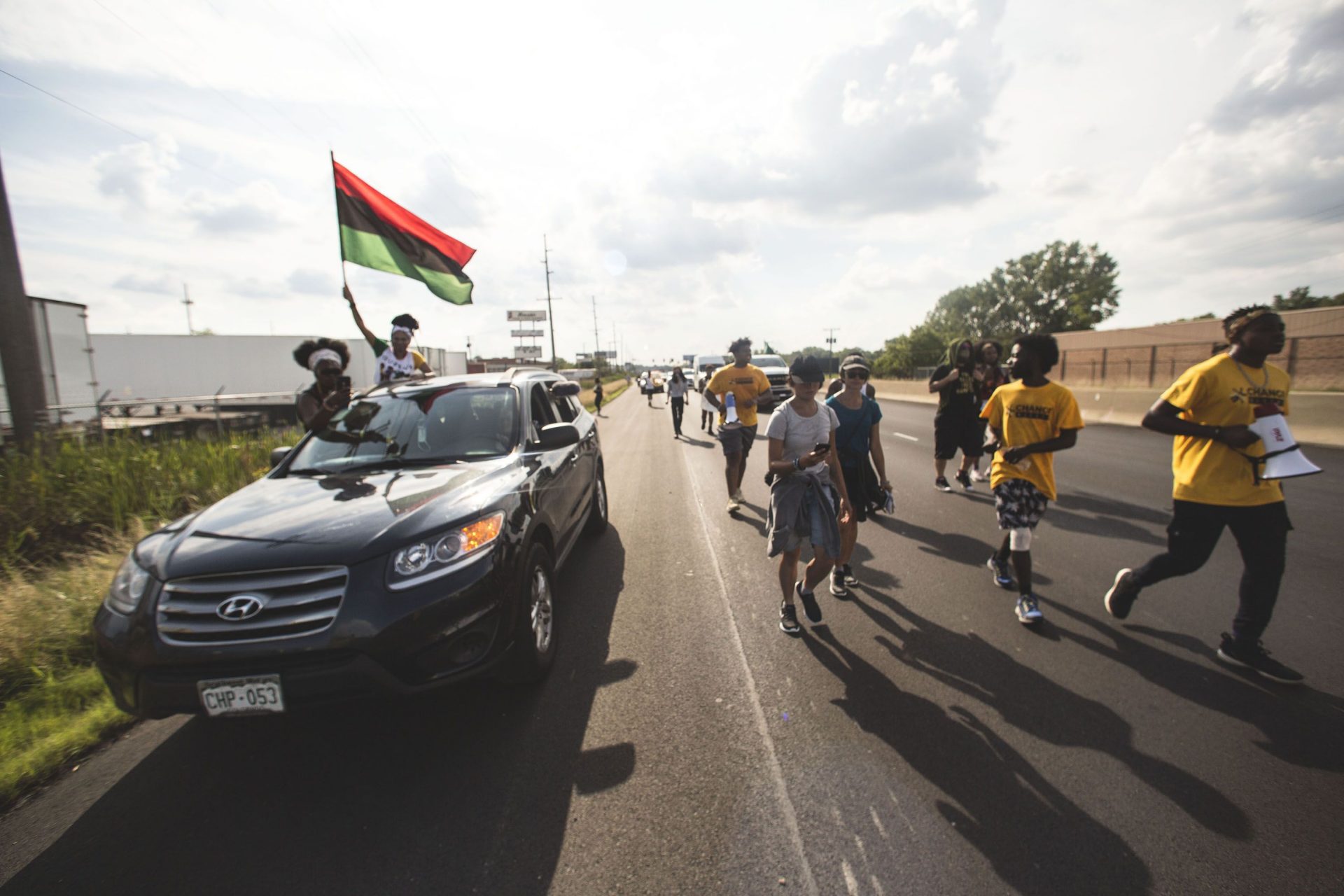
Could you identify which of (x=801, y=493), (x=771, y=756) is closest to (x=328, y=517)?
(x=771, y=756)

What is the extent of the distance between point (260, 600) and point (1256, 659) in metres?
4.93

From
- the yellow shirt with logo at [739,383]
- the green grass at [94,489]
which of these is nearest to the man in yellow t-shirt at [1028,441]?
the yellow shirt with logo at [739,383]

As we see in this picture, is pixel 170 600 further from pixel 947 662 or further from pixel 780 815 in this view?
pixel 947 662

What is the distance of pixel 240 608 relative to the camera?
2375mm

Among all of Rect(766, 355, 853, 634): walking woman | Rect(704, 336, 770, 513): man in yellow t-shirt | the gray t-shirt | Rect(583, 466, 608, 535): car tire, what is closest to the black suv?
Rect(766, 355, 853, 634): walking woman

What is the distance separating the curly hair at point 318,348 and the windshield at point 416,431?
4.68 feet

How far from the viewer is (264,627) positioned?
2359 mm

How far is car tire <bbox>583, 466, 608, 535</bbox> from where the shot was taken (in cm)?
576

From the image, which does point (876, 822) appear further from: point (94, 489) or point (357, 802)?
point (94, 489)

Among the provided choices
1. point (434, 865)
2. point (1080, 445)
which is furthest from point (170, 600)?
point (1080, 445)

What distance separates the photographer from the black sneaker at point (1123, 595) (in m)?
3.61

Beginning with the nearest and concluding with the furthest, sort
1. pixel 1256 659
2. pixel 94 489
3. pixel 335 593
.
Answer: pixel 335 593 < pixel 1256 659 < pixel 94 489

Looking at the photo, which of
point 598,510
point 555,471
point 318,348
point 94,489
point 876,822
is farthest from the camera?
point 598,510

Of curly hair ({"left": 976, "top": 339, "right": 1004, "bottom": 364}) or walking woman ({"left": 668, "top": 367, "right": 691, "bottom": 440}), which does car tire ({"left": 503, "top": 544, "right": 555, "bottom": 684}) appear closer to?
curly hair ({"left": 976, "top": 339, "right": 1004, "bottom": 364})
